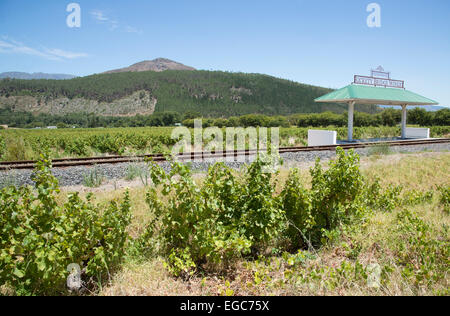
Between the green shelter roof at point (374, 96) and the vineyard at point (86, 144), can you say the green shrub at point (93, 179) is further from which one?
the green shelter roof at point (374, 96)

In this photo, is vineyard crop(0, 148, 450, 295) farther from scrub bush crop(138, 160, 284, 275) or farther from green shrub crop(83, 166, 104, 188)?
green shrub crop(83, 166, 104, 188)

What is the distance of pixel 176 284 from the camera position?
119 inches

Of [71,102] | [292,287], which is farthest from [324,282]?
[71,102]

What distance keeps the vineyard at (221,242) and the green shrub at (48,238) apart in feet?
0.04

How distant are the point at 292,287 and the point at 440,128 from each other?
3514 cm

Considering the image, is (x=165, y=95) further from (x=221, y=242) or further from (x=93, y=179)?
(x=221, y=242)

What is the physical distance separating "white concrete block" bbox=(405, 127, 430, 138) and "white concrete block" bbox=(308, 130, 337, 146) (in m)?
11.8

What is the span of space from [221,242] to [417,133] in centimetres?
2649

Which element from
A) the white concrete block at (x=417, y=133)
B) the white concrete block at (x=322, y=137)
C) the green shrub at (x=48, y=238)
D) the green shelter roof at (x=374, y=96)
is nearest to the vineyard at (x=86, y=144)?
the white concrete block at (x=322, y=137)

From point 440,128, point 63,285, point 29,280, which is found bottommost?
point 63,285

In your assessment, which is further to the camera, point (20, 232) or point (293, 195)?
point (293, 195)

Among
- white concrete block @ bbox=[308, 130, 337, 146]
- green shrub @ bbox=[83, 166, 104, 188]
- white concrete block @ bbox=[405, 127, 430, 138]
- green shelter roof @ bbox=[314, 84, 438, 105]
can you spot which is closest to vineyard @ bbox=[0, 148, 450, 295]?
green shrub @ bbox=[83, 166, 104, 188]

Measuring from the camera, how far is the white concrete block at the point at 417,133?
74.9ft
